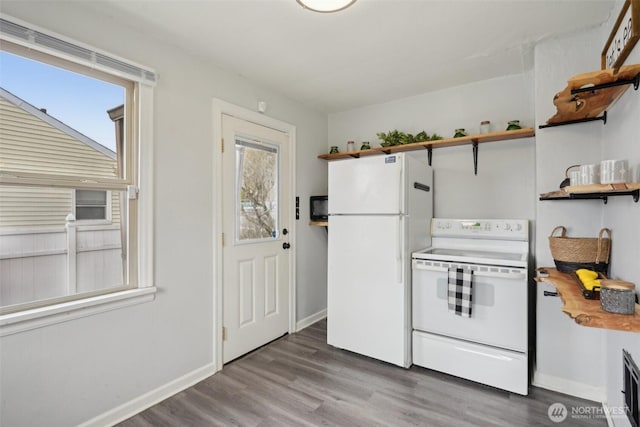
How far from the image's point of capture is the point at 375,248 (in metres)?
2.54

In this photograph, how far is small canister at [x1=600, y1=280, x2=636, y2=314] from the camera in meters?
1.18

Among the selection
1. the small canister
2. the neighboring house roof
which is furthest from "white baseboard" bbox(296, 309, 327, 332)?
the small canister

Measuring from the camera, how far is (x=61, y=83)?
172cm

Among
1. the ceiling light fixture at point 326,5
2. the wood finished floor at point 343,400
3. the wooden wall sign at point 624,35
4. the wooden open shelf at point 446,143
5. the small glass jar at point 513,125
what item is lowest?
the wood finished floor at point 343,400

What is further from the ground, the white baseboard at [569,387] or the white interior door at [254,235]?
the white interior door at [254,235]

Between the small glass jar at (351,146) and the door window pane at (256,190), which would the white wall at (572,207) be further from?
the door window pane at (256,190)

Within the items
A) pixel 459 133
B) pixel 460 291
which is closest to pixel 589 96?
pixel 459 133

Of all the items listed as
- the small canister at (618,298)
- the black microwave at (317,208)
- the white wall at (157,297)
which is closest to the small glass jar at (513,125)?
the small canister at (618,298)

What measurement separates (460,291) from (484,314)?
22 cm

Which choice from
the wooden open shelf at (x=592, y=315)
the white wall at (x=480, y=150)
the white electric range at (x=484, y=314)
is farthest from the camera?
the white wall at (x=480, y=150)

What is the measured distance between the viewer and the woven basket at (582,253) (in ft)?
5.63

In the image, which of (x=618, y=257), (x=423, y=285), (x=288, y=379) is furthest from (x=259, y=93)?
(x=618, y=257)

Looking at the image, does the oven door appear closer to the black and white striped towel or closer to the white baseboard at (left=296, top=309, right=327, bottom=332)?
the black and white striped towel

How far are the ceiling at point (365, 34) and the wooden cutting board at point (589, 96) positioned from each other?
1.92ft
